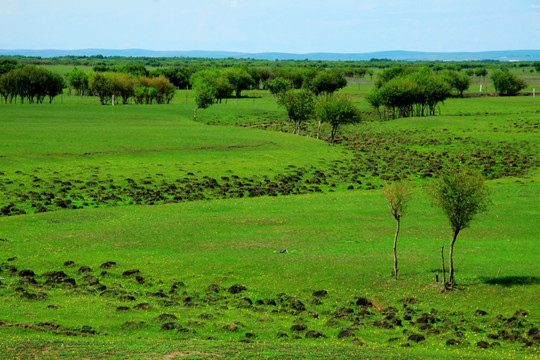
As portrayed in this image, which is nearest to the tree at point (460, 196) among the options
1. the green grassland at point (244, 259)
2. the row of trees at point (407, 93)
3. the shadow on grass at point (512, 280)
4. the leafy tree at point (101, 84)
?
the shadow on grass at point (512, 280)

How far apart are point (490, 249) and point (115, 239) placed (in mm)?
26537

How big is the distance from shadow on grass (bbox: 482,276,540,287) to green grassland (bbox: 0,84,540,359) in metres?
0.13

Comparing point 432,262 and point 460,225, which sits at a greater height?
point 460,225

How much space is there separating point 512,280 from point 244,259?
16407 mm

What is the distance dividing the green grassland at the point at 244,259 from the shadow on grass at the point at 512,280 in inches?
5.3

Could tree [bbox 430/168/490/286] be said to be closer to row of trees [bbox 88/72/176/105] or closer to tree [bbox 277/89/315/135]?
tree [bbox 277/89/315/135]

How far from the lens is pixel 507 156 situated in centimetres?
10419

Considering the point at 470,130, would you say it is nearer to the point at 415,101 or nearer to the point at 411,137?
the point at 411,137

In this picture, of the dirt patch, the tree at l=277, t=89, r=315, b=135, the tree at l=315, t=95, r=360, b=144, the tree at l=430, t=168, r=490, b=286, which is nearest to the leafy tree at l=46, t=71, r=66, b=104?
the tree at l=277, t=89, r=315, b=135

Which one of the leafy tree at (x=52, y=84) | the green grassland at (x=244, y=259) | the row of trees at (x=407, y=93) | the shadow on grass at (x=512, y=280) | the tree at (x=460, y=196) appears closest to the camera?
the green grassland at (x=244, y=259)

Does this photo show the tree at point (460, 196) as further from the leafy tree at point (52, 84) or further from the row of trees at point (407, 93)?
the leafy tree at point (52, 84)

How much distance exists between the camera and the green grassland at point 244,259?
2956 cm

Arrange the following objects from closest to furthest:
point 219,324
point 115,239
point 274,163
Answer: point 219,324 → point 115,239 → point 274,163

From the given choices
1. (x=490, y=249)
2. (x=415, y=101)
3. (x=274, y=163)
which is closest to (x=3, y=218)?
(x=490, y=249)
